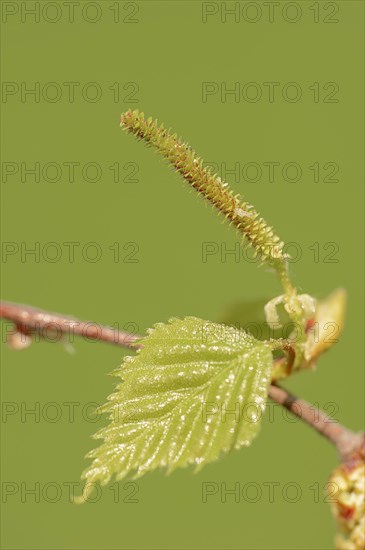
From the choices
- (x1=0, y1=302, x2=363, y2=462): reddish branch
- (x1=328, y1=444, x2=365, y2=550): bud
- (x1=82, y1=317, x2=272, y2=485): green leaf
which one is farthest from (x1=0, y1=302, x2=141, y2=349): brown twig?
(x1=328, y1=444, x2=365, y2=550): bud

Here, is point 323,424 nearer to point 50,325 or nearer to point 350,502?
point 350,502

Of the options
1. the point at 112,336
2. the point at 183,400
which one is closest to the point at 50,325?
the point at 112,336

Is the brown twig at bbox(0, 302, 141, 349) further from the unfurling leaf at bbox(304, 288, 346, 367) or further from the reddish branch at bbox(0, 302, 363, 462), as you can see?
the unfurling leaf at bbox(304, 288, 346, 367)

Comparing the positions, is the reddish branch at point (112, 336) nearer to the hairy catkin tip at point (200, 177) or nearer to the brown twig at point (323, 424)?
the brown twig at point (323, 424)

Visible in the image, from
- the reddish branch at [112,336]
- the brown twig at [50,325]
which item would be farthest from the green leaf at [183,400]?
the brown twig at [50,325]

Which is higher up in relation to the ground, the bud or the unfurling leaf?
the unfurling leaf
